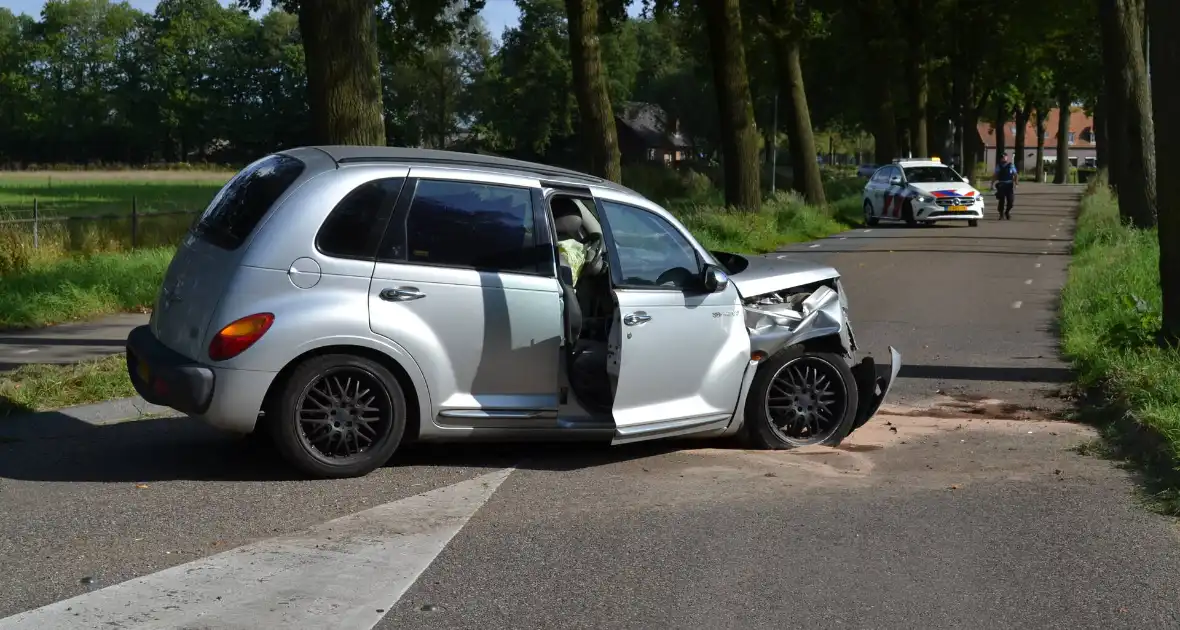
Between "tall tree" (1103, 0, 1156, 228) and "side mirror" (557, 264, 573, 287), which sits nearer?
"side mirror" (557, 264, 573, 287)

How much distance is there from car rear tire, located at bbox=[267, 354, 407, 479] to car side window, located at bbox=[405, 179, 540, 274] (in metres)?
0.71

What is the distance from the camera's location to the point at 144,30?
11831 centimetres

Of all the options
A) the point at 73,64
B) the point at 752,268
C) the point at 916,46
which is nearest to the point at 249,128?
the point at 73,64

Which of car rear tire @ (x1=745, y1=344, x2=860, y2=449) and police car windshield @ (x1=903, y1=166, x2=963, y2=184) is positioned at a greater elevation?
police car windshield @ (x1=903, y1=166, x2=963, y2=184)

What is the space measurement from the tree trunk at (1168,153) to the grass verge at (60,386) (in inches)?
315

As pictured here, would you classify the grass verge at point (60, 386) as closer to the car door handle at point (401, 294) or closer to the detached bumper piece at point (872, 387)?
the car door handle at point (401, 294)

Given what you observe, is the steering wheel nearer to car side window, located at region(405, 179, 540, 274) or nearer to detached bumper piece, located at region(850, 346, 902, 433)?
car side window, located at region(405, 179, 540, 274)

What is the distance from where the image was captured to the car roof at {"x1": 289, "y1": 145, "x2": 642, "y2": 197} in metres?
7.81

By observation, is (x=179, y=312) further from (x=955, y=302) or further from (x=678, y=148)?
(x=678, y=148)

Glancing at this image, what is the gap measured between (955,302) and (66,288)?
419 inches

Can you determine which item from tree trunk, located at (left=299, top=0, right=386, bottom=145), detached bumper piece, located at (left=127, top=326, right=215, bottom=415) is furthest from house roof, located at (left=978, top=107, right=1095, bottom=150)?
detached bumper piece, located at (left=127, top=326, right=215, bottom=415)

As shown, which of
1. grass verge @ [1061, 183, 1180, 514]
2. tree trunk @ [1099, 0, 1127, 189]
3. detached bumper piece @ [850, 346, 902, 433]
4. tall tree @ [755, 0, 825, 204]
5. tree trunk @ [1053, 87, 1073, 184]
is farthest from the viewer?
tree trunk @ [1053, 87, 1073, 184]

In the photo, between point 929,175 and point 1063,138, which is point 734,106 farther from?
point 1063,138

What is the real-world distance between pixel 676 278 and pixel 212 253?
2.63 m
